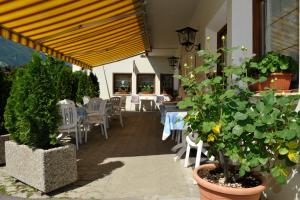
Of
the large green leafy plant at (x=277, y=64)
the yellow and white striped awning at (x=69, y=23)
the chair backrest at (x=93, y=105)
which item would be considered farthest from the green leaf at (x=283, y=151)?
the chair backrest at (x=93, y=105)

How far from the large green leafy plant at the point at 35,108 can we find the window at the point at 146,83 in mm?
11988

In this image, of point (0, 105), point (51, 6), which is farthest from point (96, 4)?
point (0, 105)

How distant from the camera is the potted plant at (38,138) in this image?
3547 millimetres

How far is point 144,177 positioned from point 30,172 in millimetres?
1608

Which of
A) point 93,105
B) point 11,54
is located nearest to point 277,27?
point 93,105

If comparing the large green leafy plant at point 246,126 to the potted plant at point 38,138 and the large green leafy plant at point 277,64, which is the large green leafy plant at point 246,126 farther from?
the potted plant at point 38,138

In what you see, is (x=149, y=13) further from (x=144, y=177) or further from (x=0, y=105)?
(x=144, y=177)

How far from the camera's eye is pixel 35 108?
377cm

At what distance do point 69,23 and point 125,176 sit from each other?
352cm

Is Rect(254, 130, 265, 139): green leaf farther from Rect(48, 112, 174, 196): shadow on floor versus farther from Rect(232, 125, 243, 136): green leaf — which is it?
Rect(48, 112, 174, 196): shadow on floor

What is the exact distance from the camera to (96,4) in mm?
5285

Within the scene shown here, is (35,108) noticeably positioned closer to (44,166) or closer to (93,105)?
(44,166)

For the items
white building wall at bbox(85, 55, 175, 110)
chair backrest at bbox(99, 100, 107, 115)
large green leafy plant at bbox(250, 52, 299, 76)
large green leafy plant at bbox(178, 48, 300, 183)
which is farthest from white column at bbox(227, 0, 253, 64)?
white building wall at bbox(85, 55, 175, 110)

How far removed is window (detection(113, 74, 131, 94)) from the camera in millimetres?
15820
